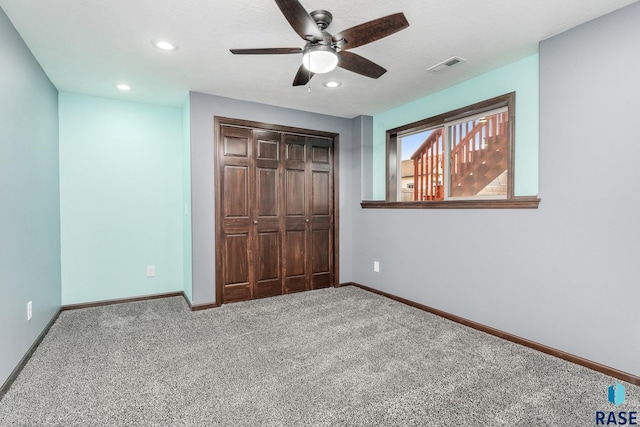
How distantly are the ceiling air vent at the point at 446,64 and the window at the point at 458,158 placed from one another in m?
0.48

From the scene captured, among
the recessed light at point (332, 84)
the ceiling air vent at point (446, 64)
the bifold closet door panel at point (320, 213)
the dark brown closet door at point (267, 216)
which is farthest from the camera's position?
the bifold closet door panel at point (320, 213)

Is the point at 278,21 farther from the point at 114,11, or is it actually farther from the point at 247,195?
the point at 247,195

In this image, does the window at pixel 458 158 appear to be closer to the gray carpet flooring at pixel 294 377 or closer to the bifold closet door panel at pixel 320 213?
the bifold closet door panel at pixel 320 213

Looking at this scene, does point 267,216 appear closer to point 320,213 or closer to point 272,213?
point 272,213

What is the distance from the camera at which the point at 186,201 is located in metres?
3.72

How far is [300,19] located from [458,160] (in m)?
2.35

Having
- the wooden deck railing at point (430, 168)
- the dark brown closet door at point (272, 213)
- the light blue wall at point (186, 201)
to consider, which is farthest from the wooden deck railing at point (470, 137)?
the light blue wall at point (186, 201)

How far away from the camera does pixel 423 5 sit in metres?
1.96

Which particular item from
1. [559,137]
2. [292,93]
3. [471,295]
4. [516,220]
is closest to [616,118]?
[559,137]

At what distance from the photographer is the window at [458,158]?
9.38ft

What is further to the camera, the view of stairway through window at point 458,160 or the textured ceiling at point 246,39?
the view of stairway through window at point 458,160

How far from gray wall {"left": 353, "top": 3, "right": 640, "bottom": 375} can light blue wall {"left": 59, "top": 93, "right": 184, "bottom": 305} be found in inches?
138

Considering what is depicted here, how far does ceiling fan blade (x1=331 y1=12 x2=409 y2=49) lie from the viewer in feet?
5.37

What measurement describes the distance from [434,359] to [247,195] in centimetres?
260
